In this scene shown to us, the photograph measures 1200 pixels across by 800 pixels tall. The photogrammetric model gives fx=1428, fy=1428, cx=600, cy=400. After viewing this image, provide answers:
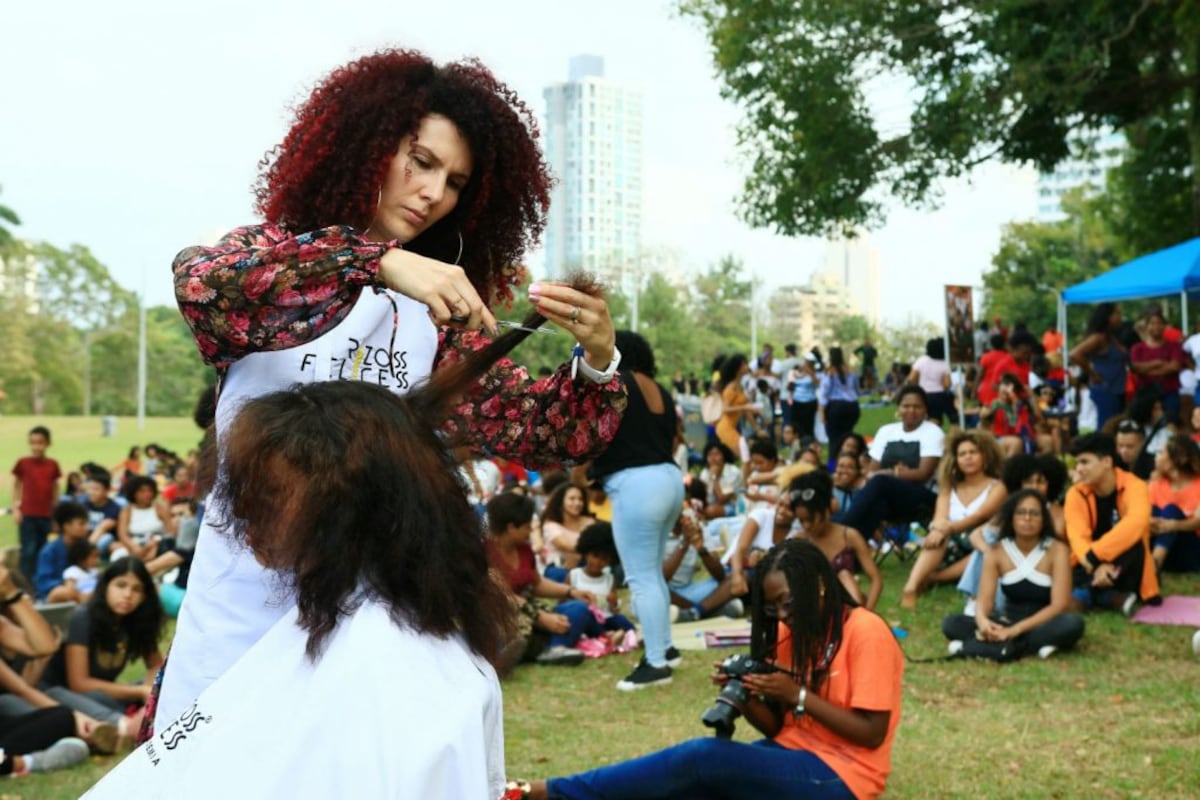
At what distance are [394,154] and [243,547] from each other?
768 millimetres

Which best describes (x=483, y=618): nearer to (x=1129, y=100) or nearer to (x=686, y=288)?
(x=1129, y=100)

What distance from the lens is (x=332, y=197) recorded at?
8.29ft

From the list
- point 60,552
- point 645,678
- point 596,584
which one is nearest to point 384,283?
point 645,678

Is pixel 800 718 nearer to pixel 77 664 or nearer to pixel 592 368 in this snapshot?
pixel 592 368

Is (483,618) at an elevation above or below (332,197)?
below

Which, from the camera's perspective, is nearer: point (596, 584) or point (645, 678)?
point (645, 678)

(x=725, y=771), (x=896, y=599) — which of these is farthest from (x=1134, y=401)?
(x=725, y=771)

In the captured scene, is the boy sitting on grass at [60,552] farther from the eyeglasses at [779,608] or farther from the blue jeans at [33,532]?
the eyeglasses at [779,608]

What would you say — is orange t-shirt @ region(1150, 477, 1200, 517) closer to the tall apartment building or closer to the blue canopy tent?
the blue canopy tent

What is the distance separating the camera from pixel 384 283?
6.84 ft

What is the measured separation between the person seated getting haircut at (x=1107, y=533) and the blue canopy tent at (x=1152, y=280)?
5358 millimetres

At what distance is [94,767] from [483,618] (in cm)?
578

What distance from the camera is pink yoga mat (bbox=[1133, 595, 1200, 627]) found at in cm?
902

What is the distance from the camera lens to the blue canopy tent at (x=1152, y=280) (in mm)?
14336
